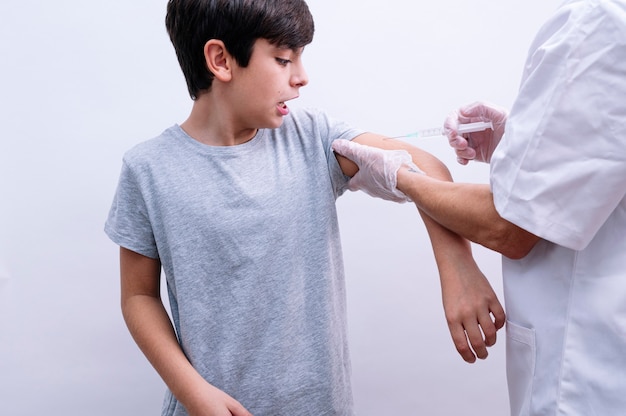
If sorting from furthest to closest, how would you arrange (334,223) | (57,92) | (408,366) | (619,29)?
(408,366), (57,92), (334,223), (619,29)

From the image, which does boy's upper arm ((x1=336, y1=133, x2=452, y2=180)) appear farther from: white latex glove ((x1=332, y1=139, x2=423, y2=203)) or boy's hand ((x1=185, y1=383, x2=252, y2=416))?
boy's hand ((x1=185, y1=383, x2=252, y2=416))

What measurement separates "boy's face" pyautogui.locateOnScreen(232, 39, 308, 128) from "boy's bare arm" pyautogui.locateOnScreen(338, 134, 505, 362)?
0.36 meters

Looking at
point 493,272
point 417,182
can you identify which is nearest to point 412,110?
point 493,272

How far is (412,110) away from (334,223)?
2.40 feet

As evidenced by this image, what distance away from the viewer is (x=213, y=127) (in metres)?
1.39

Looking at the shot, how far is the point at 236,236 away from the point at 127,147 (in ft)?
2.57

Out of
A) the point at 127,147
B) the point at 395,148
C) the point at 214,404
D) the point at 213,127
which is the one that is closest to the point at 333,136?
the point at 395,148

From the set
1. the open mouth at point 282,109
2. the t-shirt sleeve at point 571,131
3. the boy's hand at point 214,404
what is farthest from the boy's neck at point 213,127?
the t-shirt sleeve at point 571,131

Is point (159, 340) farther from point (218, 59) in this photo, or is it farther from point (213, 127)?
point (218, 59)

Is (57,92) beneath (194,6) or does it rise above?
beneath

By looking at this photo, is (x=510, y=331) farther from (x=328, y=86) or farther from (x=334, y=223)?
(x=328, y=86)

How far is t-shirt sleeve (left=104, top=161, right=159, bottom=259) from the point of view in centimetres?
133

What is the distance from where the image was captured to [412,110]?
2.02 meters

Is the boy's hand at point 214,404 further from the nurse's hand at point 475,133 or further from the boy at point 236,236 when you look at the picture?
the nurse's hand at point 475,133
